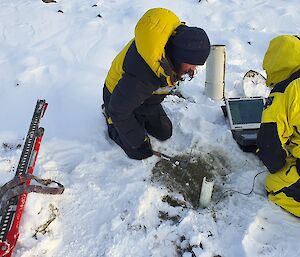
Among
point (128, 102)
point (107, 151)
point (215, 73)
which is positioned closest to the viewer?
point (128, 102)

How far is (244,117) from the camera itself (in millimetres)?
3422

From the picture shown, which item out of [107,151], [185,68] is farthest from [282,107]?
[107,151]

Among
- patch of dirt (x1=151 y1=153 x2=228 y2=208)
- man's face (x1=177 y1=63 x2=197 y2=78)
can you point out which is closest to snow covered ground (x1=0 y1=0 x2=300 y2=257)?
patch of dirt (x1=151 y1=153 x2=228 y2=208)

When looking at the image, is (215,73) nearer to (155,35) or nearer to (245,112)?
(245,112)

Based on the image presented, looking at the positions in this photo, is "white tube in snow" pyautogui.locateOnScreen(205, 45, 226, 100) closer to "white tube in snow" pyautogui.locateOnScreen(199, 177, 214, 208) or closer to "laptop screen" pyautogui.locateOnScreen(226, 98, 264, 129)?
"laptop screen" pyautogui.locateOnScreen(226, 98, 264, 129)

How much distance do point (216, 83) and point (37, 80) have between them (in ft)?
6.19

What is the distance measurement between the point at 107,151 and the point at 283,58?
5.02 feet

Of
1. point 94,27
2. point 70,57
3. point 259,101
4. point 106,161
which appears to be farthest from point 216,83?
point 94,27

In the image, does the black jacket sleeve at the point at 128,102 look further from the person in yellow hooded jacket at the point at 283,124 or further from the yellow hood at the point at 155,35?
the person in yellow hooded jacket at the point at 283,124

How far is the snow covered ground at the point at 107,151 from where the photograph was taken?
2.49m

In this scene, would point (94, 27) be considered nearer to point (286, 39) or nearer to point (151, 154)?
point (151, 154)

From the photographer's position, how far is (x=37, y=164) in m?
3.02

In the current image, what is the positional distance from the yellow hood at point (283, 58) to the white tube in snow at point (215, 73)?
1.20 meters

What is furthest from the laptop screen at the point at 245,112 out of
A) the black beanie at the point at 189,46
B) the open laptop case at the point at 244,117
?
the black beanie at the point at 189,46
